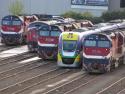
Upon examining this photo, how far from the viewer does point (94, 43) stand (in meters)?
37.3

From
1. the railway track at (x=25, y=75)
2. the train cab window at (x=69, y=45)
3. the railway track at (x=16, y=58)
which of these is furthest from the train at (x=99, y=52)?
the railway track at (x=16, y=58)

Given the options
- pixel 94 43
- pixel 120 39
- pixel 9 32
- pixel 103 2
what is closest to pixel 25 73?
pixel 94 43

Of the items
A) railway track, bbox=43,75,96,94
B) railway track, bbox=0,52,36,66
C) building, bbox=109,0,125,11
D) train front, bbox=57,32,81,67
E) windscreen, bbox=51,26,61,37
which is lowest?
railway track, bbox=43,75,96,94

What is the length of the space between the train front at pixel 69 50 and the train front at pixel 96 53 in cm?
171

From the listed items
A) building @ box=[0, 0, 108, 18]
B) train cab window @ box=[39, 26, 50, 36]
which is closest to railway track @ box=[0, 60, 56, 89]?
train cab window @ box=[39, 26, 50, 36]

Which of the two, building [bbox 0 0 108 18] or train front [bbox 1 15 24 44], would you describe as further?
building [bbox 0 0 108 18]

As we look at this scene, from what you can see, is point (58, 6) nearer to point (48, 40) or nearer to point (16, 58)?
point (16, 58)

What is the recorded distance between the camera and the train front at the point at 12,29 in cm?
5200

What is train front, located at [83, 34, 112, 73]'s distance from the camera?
3703cm

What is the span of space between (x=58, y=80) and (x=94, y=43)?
4107 mm

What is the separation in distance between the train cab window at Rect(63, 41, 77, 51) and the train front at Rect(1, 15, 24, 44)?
44.6 ft

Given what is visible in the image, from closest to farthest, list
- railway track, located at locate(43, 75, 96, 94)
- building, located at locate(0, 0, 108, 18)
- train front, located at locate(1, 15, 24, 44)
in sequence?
railway track, located at locate(43, 75, 96, 94), train front, located at locate(1, 15, 24, 44), building, located at locate(0, 0, 108, 18)

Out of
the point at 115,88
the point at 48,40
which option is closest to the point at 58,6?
the point at 48,40

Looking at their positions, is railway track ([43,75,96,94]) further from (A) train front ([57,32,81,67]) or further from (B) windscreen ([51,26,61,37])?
(B) windscreen ([51,26,61,37])
